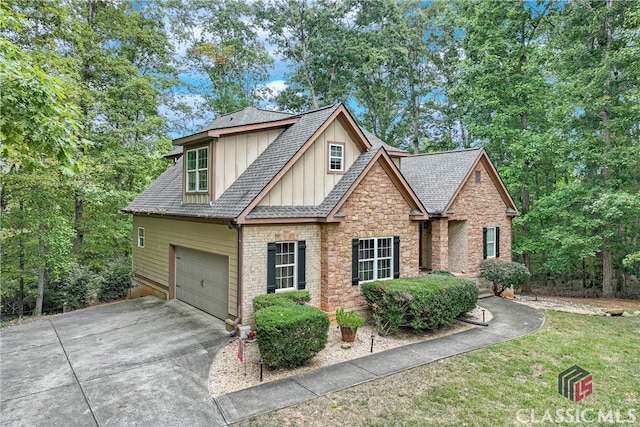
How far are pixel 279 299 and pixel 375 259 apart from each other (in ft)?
13.6

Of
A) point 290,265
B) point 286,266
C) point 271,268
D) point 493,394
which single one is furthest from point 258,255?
point 493,394

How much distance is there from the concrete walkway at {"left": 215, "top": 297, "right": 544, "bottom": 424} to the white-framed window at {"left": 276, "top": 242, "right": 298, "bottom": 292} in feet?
10.8

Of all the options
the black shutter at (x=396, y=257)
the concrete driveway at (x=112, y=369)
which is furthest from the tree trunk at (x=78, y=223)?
the black shutter at (x=396, y=257)

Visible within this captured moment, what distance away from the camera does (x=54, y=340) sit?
10.3 metres

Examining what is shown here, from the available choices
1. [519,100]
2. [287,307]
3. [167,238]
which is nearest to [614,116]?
[519,100]

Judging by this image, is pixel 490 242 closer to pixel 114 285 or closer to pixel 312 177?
pixel 312 177

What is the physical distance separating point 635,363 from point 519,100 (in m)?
18.6

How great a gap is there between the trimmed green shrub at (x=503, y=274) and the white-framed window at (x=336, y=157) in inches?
350

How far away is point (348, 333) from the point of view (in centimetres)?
981

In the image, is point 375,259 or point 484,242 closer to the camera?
point 375,259

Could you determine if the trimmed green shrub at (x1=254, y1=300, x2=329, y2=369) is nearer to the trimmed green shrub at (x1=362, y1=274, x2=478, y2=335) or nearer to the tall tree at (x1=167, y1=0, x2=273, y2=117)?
the trimmed green shrub at (x1=362, y1=274, x2=478, y2=335)

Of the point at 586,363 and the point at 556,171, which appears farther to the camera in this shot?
the point at 556,171

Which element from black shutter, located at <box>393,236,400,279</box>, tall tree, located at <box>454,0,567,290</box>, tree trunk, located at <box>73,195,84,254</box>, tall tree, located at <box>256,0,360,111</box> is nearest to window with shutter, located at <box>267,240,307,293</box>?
black shutter, located at <box>393,236,400,279</box>

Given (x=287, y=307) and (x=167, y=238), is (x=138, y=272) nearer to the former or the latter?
(x=167, y=238)
